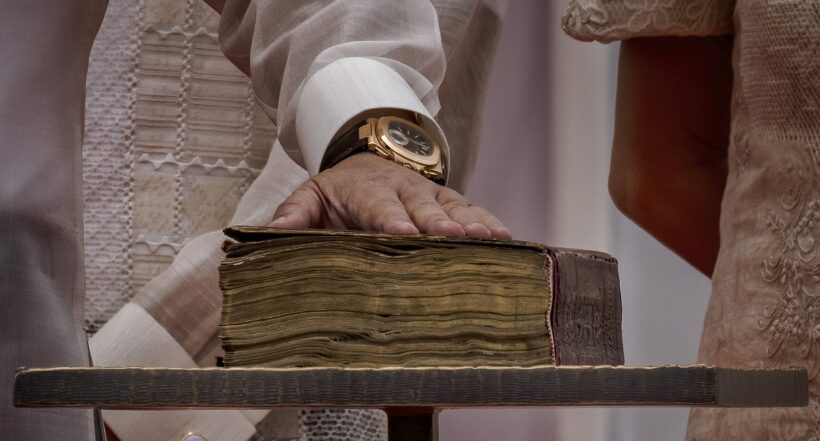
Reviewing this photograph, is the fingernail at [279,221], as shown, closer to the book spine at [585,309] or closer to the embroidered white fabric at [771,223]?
the book spine at [585,309]

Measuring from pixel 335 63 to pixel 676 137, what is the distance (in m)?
0.67

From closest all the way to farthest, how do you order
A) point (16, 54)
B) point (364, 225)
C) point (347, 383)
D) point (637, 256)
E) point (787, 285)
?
point (347, 383) < point (364, 225) < point (16, 54) < point (787, 285) < point (637, 256)

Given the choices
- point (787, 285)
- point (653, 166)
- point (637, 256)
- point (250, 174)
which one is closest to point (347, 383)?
point (787, 285)

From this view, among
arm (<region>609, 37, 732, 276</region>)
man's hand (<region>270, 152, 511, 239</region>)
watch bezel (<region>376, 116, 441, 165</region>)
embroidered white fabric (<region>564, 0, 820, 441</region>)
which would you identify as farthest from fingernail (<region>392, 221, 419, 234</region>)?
arm (<region>609, 37, 732, 276</region>)

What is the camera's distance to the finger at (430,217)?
0.52 meters

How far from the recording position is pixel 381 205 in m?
0.55

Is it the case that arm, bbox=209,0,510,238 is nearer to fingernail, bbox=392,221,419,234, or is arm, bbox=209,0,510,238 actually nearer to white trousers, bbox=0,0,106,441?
fingernail, bbox=392,221,419,234

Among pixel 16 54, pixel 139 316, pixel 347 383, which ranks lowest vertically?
pixel 139 316

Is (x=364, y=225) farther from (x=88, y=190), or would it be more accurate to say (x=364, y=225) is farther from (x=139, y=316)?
(x=88, y=190)

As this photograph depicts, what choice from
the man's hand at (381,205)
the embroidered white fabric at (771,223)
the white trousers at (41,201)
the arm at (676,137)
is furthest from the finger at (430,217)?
the arm at (676,137)

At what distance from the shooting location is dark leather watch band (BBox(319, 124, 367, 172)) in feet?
2.09

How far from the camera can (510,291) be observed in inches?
20.0

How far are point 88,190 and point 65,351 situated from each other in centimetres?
109

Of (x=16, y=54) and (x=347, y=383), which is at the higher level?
(x=16, y=54)
